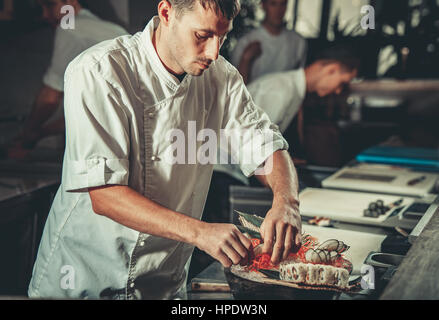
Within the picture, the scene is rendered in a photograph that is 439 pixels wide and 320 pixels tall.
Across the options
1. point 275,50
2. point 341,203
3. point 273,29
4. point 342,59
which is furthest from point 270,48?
point 341,203

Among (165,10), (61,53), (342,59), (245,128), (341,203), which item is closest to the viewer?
(165,10)

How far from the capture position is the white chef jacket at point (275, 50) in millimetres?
1816

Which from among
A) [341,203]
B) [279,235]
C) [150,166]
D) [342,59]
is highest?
[342,59]

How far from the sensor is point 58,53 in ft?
5.16

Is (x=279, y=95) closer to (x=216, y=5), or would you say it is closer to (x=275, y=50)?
(x=275, y=50)

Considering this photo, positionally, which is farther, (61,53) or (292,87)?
(292,87)

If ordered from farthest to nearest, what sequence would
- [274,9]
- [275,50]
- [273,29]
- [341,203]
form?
[274,9] < [273,29] < [275,50] < [341,203]

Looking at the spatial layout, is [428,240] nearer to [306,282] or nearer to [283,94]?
[306,282]

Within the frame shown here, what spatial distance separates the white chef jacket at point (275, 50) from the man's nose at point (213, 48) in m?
0.61

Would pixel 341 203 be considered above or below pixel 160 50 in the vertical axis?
below

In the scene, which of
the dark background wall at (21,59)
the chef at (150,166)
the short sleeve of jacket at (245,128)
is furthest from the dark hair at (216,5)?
the dark background wall at (21,59)

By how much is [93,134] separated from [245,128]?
17.7 inches
